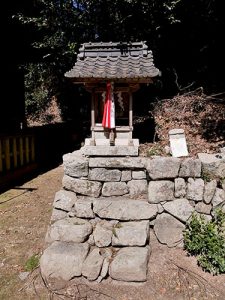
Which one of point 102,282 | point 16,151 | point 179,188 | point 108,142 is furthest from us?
point 16,151

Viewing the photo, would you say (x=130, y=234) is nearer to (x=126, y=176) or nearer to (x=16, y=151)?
(x=126, y=176)

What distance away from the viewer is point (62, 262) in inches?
225

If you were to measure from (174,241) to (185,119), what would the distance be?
5010mm

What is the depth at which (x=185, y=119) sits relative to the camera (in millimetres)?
10078

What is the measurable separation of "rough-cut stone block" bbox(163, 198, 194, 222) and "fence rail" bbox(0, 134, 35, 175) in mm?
5838

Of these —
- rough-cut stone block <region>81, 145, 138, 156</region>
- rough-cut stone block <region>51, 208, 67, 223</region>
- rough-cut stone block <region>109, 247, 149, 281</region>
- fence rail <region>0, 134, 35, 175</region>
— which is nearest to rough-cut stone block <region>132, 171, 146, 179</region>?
rough-cut stone block <region>81, 145, 138, 156</region>

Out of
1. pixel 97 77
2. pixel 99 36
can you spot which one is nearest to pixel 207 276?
pixel 97 77

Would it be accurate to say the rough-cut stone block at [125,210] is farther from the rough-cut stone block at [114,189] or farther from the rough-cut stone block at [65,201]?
the rough-cut stone block at [65,201]

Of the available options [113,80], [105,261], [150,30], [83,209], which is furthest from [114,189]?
[150,30]

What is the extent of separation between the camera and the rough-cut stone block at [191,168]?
21.6ft

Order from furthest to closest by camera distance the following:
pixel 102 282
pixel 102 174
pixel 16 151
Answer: pixel 16 151
pixel 102 174
pixel 102 282

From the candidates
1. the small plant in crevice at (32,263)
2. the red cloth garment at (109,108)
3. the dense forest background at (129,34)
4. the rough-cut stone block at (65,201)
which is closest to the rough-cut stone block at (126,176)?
the red cloth garment at (109,108)

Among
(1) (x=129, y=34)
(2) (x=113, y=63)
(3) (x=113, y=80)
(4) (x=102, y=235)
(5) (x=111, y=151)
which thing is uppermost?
(1) (x=129, y=34)

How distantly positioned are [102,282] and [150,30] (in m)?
10.2
